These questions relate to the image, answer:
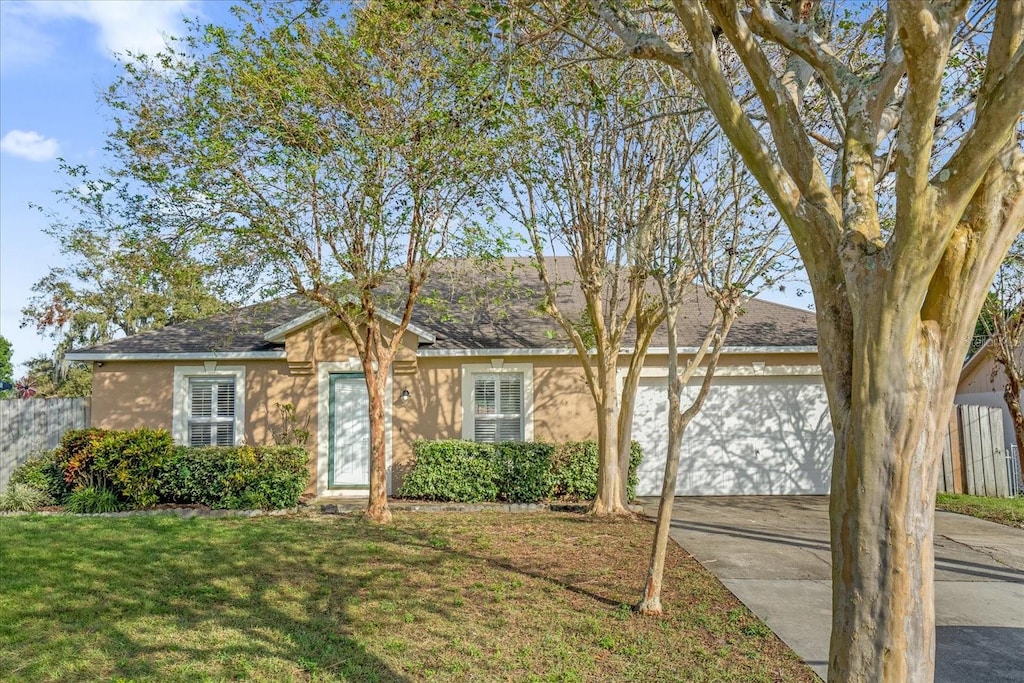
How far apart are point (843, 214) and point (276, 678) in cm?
439

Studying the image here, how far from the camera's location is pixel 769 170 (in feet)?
11.0

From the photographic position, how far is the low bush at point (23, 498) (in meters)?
10.5

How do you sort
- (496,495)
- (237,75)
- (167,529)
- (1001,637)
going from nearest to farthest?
(1001,637) < (237,75) < (167,529) < (496,495)

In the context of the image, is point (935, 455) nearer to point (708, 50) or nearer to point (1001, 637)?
point (708, 50)

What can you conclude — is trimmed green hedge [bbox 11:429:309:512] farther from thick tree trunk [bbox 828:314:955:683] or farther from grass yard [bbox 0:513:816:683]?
thick tree trunk [bbox 828:314:955:683]

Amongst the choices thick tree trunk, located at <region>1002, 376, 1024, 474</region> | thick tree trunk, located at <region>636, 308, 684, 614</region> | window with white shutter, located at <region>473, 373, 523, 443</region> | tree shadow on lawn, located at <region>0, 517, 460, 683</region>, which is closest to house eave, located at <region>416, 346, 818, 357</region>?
window with white shutter, located at <region>473, 373, 523, 443</region>

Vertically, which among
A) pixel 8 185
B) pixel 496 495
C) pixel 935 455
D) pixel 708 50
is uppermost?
pixel 8 185

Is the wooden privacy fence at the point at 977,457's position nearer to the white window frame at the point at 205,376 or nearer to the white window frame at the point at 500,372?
the white window frame at the point at 500,372

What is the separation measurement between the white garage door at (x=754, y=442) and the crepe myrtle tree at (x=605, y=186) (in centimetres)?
281

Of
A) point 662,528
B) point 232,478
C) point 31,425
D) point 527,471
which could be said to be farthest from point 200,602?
point 31,425

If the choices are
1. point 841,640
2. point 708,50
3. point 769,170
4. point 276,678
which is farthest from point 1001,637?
point 276,678

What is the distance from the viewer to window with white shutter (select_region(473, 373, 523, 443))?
12641 millimetres

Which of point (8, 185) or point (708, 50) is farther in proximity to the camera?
point (8, 185)

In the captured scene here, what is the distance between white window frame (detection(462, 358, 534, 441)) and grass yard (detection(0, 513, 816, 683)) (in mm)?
3756
